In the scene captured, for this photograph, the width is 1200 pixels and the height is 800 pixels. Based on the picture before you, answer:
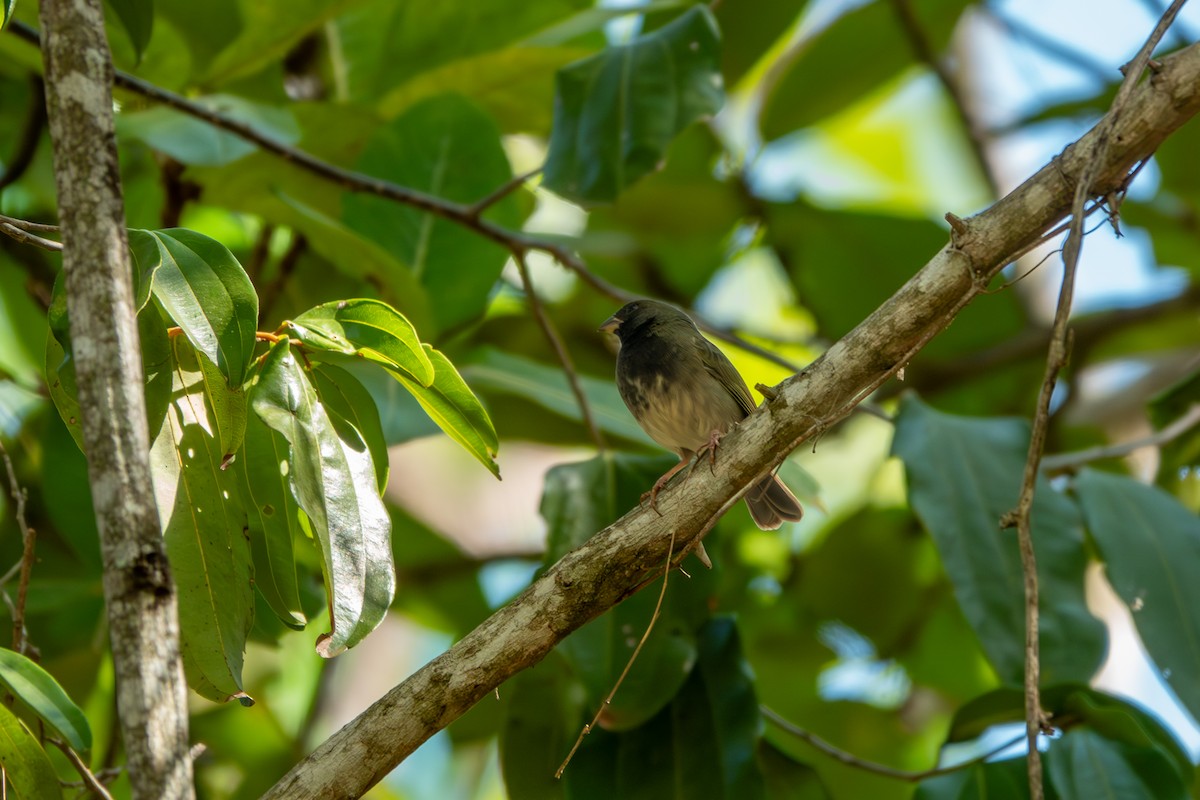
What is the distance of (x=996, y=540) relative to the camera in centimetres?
343

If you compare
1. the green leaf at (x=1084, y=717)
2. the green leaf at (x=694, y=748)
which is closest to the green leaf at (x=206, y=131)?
the green leaf at (x=694, y=748)

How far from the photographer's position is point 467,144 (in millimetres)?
4184

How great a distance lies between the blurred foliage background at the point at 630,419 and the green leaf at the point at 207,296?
125 cm

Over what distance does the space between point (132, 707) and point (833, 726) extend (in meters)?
3.83

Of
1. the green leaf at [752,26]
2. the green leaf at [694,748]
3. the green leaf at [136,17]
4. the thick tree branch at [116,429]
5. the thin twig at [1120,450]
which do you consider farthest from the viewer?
the green leaf at [752,26]

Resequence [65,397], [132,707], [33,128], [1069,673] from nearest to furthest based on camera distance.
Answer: [132,707]
[65,397]
[1069,673]
[33,128]

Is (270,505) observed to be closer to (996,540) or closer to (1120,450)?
(996,540)

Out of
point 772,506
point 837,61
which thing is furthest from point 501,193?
point 837,61

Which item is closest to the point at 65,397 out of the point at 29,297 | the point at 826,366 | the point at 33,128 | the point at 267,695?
the point at 826,366

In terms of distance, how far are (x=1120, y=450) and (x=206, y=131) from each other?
10.2 ft

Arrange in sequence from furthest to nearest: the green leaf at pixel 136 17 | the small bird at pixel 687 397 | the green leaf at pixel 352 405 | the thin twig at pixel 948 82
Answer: the thin twig at pixel 948 82
the small bird at pixel 687 397
the green leaf at pixel 136 17
the green leaf at pixel 352 405

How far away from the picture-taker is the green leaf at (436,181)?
4.10 metres

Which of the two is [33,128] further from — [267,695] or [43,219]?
[267,695]

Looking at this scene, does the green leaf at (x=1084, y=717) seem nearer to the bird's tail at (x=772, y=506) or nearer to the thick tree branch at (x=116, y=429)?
the bird's tail at (x=772, y=506)
